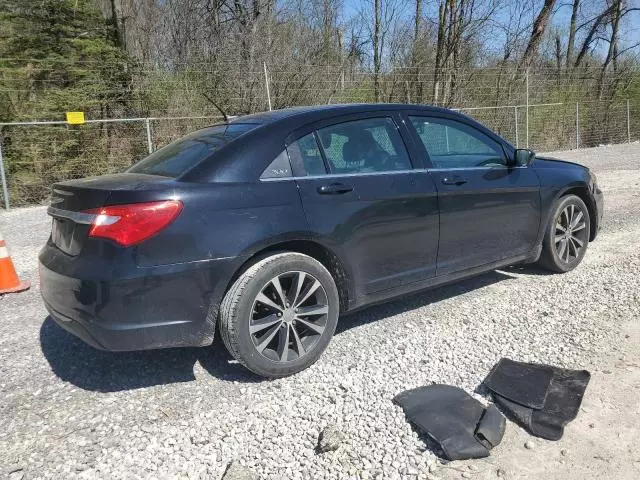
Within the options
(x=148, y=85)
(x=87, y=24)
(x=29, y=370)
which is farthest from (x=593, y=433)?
(x=87, y=24)

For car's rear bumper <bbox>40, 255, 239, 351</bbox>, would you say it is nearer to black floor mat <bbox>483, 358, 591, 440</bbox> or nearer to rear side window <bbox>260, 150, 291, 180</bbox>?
rear side window <bbox>260, 150, 291, 180</bbox>

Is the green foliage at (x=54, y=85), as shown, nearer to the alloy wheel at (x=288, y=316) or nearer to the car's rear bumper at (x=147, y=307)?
the car's rear bumper at (x=147, y=307)

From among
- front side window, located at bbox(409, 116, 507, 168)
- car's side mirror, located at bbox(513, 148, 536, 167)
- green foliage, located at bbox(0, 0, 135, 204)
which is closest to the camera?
front side window, located at bbox(409, 116, 507, 168)

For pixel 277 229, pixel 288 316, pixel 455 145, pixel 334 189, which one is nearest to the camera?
pixel 277 229

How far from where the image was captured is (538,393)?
2.95m

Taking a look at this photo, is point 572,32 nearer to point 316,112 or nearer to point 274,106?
point 274,106

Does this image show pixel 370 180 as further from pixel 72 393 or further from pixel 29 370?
pixel 29 370

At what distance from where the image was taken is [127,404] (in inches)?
121

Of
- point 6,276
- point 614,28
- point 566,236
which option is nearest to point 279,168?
point 566,236

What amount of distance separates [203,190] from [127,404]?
1294 millimetres

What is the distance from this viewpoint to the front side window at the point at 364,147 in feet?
11.8

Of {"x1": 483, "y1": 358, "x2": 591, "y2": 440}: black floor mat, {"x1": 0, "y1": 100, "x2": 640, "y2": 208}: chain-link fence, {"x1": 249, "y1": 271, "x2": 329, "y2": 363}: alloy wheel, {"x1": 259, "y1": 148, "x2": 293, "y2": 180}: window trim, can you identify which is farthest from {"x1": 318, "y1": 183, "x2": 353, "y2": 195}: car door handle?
{"x1": 0, "y1": 100, "x2": 640, "y2": 208}: chain-link fence

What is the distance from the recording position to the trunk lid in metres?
2.96

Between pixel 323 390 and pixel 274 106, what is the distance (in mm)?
11463
